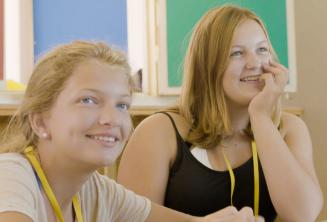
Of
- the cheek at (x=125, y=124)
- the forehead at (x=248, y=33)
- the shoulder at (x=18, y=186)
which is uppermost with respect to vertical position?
the forehead at (x=248, y=33)

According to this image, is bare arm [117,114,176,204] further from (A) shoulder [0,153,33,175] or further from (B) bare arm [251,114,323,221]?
(A) shoulder [0,153,33,175]

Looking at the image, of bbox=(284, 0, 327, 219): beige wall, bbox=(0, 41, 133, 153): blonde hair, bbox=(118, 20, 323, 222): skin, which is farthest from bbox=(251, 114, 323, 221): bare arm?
bbox=(284, 0, 327, 219): beige wall

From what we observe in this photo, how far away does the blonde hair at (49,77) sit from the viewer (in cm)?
95

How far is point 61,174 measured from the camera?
968mm

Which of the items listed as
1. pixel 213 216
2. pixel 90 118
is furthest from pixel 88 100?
pixel 213 216

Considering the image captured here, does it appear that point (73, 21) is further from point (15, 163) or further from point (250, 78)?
point (15, 163)

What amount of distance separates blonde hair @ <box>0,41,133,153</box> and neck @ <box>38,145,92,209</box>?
0.06 m

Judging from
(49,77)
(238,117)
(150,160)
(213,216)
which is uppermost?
(49,77)

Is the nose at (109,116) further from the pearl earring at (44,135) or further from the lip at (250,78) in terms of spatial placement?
Answer: the lip at (250,78)

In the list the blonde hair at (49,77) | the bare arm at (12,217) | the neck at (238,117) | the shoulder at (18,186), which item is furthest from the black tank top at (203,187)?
the bare arm at (12,217)

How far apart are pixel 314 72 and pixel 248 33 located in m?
1.17

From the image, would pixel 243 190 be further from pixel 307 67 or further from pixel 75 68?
pixel 307 67

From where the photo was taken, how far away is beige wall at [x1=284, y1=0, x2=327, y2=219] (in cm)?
242

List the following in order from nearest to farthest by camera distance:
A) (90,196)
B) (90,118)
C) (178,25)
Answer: (90,118) → (90,196) → (178,25)
